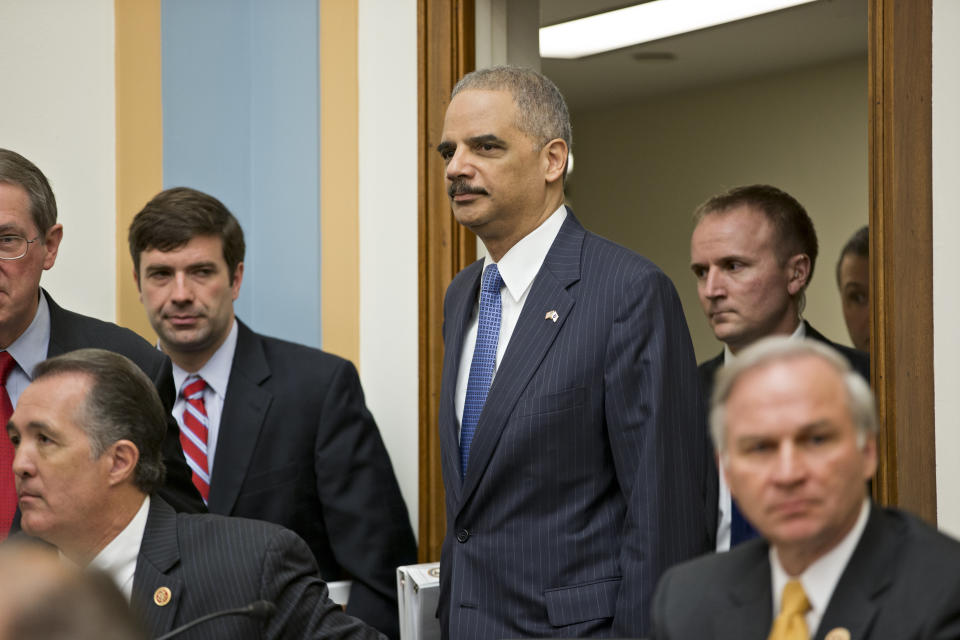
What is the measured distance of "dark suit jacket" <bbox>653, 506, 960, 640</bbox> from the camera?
5.15ft

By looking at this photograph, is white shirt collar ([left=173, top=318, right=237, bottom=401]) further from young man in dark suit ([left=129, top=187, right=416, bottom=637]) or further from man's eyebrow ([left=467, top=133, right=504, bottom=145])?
man's eyebrow ([left=467, top=133, right=504, bottom=145])

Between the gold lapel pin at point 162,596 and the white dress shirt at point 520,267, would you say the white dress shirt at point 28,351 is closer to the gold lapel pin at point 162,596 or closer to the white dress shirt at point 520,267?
the gold lapel pin at point 162,596

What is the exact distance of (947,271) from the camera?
2594mm

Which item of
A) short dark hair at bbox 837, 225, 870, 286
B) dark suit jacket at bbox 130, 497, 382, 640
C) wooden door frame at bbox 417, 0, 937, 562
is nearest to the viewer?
dark suit jacket at bbox 130, 497, 382, 640

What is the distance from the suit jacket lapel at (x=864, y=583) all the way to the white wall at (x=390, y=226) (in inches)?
86.3

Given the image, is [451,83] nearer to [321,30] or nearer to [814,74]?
[321,30]

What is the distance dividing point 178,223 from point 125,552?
1.42 m

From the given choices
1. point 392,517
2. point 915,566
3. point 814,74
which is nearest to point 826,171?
point 814,74

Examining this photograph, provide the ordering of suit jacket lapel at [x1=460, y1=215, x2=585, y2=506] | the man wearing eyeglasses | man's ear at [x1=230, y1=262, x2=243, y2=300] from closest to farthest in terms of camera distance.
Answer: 1. suit jacket lapel at [x1=460, y1=215, x2=585, y2=506]
2. the man wearing eyeglasses
3. man's ear at [x1=230, y1=262, x2=243, y2=300]

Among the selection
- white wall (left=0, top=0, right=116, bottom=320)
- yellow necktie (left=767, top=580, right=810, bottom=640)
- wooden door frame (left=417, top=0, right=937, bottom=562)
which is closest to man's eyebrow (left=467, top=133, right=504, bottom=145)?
wooden door frame (left=417, top=0, right=937, bottom=562)

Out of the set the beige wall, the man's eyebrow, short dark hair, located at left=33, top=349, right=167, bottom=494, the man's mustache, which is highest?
the beige wall

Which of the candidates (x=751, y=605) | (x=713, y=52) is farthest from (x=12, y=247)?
(x=713, y=52)

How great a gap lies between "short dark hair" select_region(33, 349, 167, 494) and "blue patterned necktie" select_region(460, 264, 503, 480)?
60 cm

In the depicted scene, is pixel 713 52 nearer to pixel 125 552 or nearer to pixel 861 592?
pixel 125 552
